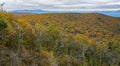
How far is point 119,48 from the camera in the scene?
4737 inches

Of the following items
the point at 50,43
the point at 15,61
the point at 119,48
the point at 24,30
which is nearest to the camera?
the point at 15,61

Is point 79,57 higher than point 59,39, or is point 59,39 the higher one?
point 59,39

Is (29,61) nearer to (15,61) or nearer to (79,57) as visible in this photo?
(15,61)

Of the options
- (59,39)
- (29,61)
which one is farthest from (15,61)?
(59,39)

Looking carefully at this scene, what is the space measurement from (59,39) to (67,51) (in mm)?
5701

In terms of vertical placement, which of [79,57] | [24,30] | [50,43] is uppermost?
[24,30]

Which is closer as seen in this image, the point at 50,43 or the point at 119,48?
the point at 50,43

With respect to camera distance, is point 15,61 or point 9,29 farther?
point 9,29

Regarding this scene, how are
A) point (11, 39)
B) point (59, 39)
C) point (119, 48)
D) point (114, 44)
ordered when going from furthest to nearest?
1. point (114, 44)
2. point (119, 48)
3. point (59, 39)
4. point (11, 39)

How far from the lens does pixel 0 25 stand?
61.3 meters

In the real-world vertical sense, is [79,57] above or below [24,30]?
below

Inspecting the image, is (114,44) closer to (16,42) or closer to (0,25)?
(16,42)

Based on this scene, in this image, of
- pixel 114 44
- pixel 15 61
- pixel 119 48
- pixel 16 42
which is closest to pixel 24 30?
pixel 16 42

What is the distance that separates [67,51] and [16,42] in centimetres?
3768
